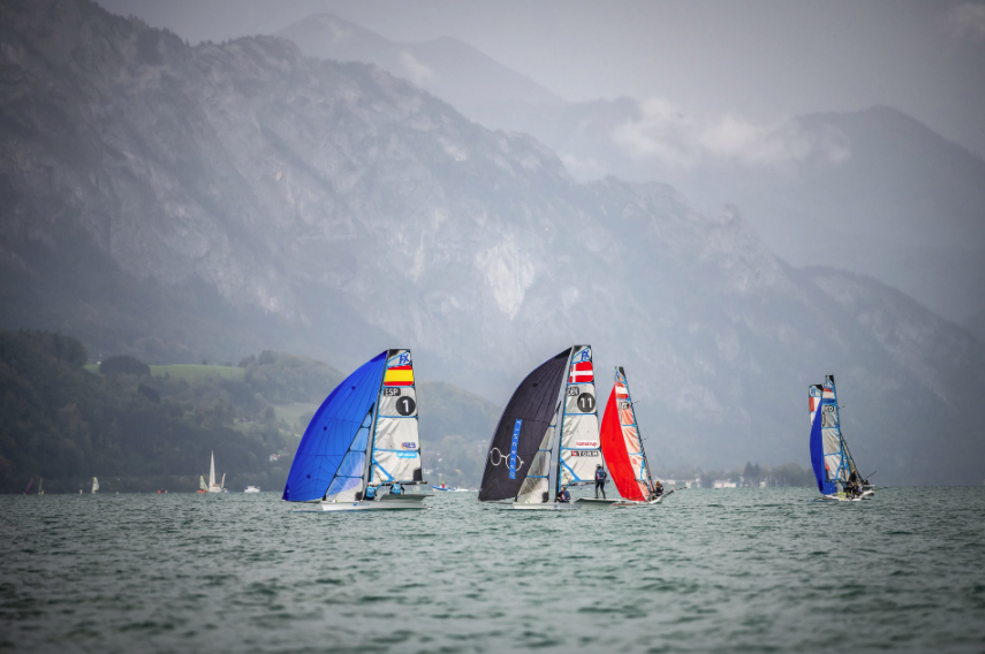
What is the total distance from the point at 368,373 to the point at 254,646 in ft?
124

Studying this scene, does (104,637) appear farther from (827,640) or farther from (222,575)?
(827,640)

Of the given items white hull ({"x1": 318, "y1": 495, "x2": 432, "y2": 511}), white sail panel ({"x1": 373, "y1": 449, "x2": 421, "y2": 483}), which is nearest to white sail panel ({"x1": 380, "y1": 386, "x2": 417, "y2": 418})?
white sail panel ({"x1": 373, "y1": 449, "x2": 421, "y2": 483})

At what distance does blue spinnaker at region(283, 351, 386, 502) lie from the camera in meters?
59.3

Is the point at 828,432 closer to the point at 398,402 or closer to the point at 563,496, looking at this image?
the point at 563,496

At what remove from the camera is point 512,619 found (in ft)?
84.1

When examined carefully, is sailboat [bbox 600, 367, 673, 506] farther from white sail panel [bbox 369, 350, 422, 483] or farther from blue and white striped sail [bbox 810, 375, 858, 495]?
blue and white striped sail [bbox 810, 375, 858, 495]

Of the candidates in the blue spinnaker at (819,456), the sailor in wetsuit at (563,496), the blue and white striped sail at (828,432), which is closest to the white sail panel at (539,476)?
the sailor in wetsuit at (563,496)

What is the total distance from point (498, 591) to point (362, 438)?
99.4ft

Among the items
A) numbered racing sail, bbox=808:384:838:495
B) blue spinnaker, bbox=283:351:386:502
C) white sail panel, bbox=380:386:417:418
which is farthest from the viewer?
numbered racing sail, bbox=808:384:838:495

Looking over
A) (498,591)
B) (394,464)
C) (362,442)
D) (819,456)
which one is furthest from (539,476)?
(498,591)

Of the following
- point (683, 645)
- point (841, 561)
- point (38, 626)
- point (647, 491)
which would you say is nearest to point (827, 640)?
point (683, 645)

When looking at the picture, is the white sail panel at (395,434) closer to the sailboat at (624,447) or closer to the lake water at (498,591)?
the lake water at (498,591)

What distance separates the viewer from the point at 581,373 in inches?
2512

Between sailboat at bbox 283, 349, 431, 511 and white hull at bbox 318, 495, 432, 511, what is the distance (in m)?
0.07
